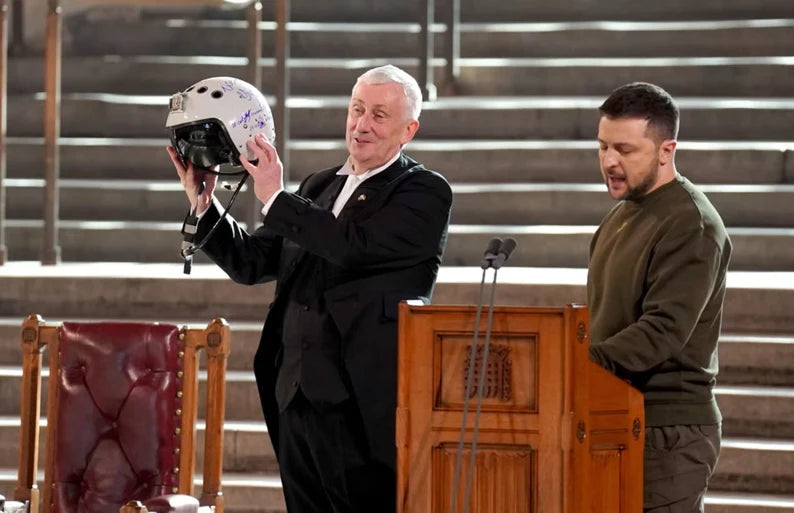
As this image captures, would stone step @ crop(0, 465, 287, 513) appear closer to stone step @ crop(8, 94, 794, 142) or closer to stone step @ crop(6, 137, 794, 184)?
stone step @ crop(6, 137, 794, 184)

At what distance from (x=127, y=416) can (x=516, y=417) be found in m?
1.06

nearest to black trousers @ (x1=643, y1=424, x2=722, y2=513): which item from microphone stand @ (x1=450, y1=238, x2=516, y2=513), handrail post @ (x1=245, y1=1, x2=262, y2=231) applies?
microphone stand @ (x1=450, y1=238, x2=516, y2=513)

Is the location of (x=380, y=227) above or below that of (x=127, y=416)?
above

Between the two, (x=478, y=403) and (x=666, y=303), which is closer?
(x=478, y=403)

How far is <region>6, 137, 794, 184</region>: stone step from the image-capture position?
6.16m

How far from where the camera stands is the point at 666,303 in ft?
8.49

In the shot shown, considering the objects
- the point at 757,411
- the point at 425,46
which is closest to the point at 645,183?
the point at 757,411

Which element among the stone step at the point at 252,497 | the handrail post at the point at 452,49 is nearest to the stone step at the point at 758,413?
the stone step at the point at 252,497

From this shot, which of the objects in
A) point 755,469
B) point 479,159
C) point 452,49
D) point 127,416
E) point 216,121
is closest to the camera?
point 216,121

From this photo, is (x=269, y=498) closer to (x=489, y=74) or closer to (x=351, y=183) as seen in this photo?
(x=351, y=183)

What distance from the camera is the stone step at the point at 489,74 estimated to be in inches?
266

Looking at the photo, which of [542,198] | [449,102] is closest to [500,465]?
[542,198]

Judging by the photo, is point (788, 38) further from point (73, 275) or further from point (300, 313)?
point (300, 313)

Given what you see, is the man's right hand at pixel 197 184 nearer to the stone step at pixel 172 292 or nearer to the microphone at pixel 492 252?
the microphone at pixel 492 252
